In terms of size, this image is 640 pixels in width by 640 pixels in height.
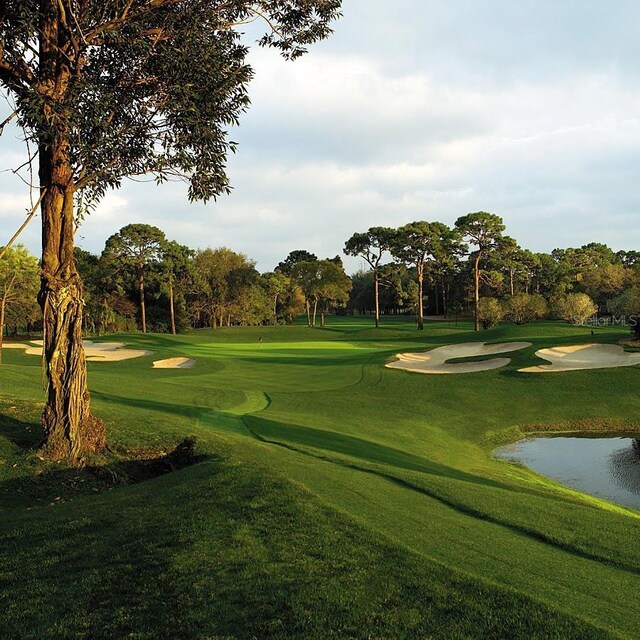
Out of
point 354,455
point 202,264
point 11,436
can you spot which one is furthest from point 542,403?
point 202,264

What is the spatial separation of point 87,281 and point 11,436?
Answer: 52981mm

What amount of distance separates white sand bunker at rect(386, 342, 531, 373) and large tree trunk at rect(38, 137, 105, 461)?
20.9m

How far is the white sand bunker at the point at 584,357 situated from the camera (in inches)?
1062

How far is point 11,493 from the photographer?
9602 millimetres

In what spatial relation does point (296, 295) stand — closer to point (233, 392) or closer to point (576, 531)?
point (233, 392)

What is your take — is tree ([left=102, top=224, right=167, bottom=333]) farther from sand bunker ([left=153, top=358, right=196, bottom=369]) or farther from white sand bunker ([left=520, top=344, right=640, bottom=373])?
white sand bunker ([left=520, top=344, right=640, bottom=373])

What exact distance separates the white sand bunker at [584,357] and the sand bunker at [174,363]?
20765 millimetres

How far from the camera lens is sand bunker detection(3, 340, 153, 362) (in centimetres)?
3684

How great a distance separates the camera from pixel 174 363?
3550 cm

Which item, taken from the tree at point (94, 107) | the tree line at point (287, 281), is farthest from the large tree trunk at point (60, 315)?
the tree line at point (287, 281)

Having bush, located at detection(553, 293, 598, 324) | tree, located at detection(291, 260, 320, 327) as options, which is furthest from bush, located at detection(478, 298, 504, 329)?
tree, located at detection(291, 260, 320, 327)

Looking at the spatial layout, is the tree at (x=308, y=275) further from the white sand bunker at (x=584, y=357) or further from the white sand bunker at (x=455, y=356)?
the white sand bunker at (x=584, y=357)

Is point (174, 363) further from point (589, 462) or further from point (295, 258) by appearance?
point (295, 258)

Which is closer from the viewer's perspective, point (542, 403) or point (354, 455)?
point (354, 455)
